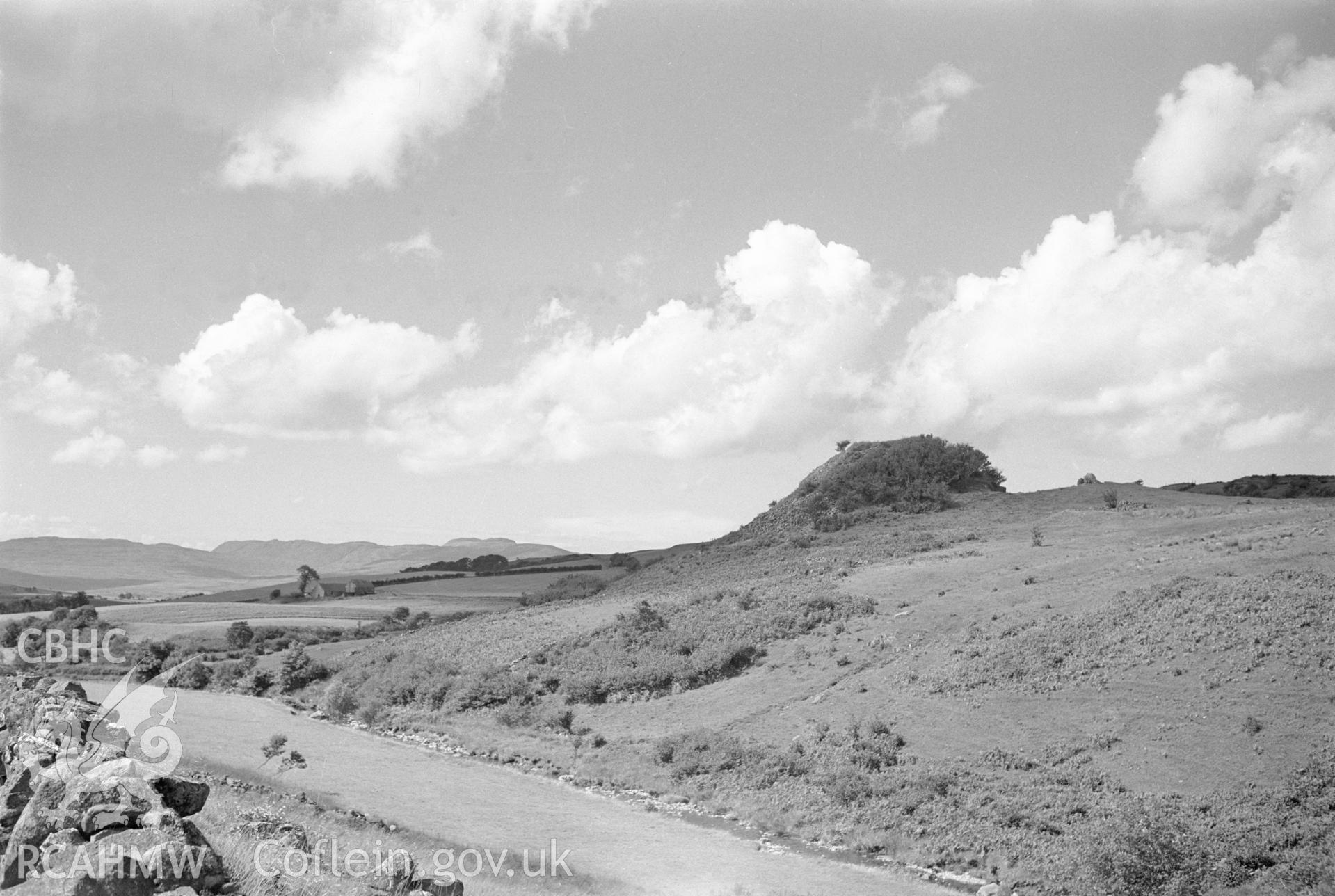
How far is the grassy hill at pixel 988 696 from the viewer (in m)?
21.5

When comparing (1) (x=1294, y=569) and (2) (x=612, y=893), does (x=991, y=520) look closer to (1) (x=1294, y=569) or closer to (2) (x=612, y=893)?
(1) (x=1294, y=569)

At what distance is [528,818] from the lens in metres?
27.4

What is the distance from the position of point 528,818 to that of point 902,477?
163ft

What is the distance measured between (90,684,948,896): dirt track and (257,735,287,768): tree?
0.39 metres

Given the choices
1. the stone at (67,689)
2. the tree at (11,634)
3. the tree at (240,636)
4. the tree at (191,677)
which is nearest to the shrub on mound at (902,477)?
the tree at (191,677)

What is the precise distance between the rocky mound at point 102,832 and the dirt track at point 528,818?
12345 millimetres

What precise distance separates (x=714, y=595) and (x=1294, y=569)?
2736cm

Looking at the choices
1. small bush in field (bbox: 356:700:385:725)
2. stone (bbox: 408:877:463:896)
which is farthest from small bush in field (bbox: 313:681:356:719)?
stone (bbox: 408:877:463:896)

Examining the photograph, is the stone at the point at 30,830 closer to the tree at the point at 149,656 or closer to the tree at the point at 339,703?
the tree at the point at 339,703

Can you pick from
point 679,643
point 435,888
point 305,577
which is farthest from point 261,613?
point 435,888

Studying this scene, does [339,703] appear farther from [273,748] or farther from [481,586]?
[481,586]

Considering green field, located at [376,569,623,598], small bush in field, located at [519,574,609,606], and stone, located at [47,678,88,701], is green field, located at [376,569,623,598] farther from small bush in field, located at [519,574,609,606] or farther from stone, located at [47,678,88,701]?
stone, located at [47,678,88,701]

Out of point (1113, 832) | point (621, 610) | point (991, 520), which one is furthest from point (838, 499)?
point (1113, 832)

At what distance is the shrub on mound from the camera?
69375 millimetres
